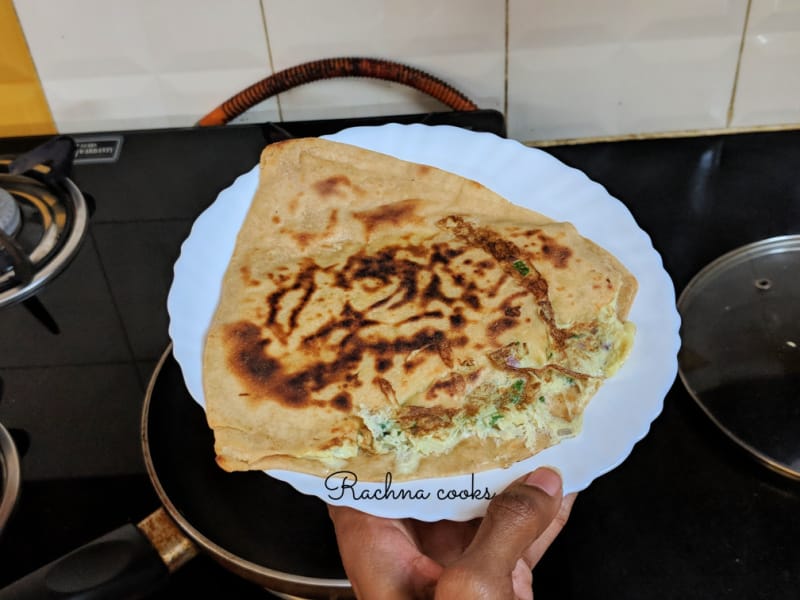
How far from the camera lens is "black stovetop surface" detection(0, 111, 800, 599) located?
2.93 feet

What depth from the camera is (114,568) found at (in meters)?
0.84

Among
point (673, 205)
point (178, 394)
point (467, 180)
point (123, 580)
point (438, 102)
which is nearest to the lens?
point (123, 580)

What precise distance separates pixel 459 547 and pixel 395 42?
913mm

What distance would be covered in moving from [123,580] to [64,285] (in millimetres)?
606

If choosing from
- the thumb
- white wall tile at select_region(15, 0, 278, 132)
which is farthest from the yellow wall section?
the thumb

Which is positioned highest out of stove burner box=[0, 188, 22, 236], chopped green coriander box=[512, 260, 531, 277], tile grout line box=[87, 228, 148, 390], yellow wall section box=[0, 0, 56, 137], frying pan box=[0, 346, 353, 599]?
yellow wall section box=[0, 0, 56, 137]

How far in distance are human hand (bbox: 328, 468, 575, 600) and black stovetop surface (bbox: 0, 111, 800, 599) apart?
0.12 m

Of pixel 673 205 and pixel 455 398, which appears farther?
pixel 673 205

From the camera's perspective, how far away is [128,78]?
4.69 ft

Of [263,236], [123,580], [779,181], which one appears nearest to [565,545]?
[123,580]

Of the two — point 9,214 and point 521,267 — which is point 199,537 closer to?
point 521,267

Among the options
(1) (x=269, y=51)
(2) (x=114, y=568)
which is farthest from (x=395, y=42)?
(2) (x=114, y=568)

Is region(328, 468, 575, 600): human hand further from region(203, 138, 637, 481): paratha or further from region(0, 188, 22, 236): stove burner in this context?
region(0, 188, 22, 236): stove burner

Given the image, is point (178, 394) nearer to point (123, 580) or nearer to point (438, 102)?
point (123, 580)
